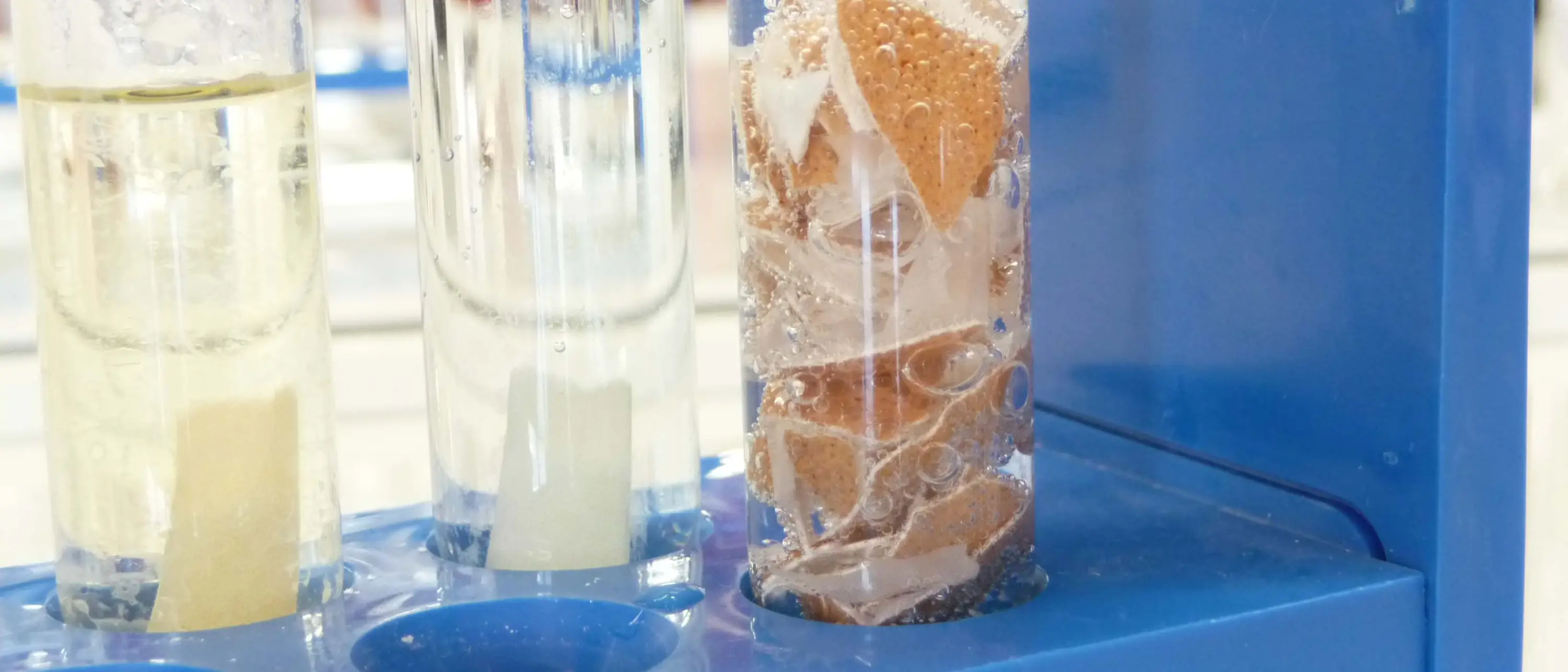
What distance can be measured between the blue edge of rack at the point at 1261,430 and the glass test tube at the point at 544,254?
0.09ft

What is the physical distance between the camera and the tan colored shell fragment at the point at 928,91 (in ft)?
1.43

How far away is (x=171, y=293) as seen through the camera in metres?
0.47

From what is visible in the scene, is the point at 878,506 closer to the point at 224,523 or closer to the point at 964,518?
the point at 964,518

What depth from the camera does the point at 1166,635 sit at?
17.0 inches

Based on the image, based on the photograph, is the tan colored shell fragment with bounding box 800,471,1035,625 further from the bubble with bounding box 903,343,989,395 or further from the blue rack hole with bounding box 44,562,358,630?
the blue rack hole with bounding box 44,562,358,630

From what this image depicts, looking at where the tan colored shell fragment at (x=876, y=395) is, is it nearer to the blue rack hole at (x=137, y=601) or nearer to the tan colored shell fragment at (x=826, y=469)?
the tan colored shell fragment at (x=826, y=469)

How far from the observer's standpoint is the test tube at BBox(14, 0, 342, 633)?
0.46 m

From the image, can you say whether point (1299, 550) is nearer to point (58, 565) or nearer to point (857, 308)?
point (857, 308)

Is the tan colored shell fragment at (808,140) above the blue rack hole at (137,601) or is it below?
above

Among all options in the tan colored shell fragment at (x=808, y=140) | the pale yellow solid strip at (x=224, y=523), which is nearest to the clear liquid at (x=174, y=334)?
the pale yellow solid strip at (x=224, y=523)

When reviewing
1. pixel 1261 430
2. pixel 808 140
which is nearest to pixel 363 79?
pixel 808 140

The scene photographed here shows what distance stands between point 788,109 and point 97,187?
21cm

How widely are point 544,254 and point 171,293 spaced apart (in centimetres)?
12

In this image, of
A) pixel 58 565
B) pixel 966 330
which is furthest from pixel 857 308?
pixel 58 565
